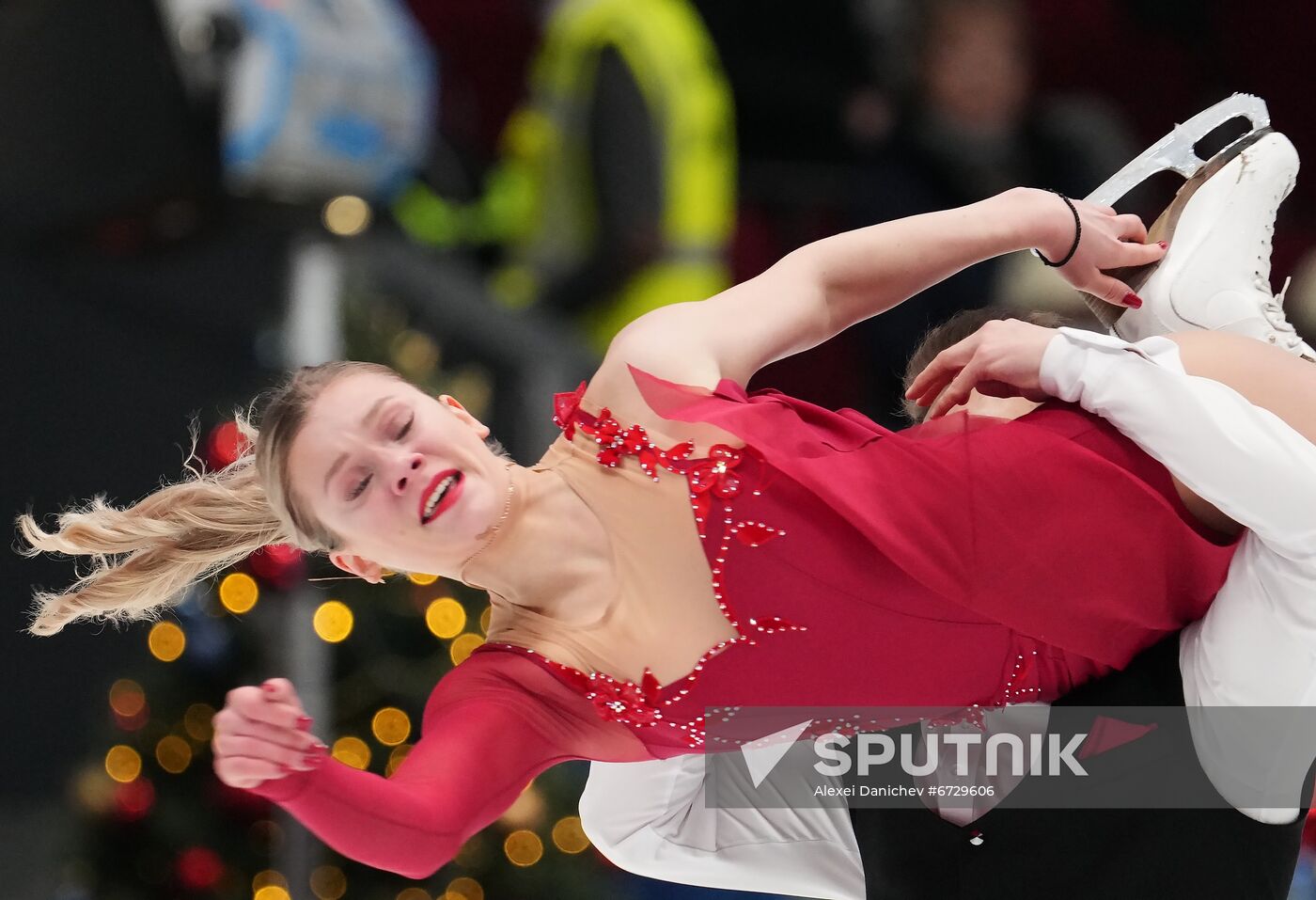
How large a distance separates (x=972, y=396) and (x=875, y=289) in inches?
7.0

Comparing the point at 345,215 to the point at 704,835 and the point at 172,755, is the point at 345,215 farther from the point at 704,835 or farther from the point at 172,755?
the point at 704,835

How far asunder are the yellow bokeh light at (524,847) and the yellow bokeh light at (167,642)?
30.9 inches

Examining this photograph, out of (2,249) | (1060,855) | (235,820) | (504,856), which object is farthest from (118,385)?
(1060,855)

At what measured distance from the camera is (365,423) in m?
1.66

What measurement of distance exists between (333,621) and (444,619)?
224 mm

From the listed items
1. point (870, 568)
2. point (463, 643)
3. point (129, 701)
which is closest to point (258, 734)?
point (870, 568)

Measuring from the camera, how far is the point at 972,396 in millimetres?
1863

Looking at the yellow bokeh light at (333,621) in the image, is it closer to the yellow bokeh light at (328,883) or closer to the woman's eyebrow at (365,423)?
the yellow bokeh light at (328,883)

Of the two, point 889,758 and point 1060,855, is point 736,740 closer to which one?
point 889,758

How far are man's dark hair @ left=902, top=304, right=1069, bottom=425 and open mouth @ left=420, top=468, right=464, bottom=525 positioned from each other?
0.63 meters

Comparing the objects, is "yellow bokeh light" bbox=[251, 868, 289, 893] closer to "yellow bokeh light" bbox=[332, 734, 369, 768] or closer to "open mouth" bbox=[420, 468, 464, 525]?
"yellow bokeh light" bbox=[332, 734, 369, 768]

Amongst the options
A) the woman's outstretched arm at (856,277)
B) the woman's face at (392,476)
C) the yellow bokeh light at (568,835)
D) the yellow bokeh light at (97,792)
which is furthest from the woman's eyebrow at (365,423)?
the yellow bokeh light at (97,792)

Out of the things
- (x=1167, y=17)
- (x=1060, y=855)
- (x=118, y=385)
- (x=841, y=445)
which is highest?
(x=1167, y=17)
